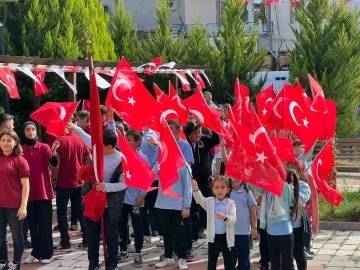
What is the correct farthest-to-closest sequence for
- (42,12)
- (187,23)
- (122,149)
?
(187,23) < (42,12) < (122,149)

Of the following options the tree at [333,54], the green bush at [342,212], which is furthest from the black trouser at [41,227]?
the tree at [333,54]

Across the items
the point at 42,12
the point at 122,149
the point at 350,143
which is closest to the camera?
the point at 122,149

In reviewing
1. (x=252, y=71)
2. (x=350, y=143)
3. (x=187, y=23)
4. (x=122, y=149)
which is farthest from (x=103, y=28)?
(x=122, y=149)

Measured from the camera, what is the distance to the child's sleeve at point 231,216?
23.5ft

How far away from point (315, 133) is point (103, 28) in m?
12.5

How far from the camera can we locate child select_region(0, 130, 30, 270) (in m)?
7.99

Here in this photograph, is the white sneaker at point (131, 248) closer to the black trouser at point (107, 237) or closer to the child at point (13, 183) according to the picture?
the black trouser at point (107, 237)

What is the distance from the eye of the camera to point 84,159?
961 centimetres

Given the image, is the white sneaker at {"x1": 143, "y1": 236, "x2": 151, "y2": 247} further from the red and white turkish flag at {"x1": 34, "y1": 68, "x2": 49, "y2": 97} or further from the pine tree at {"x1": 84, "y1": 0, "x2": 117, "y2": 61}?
the pine tree at {"x1": 84, "y1": 0, "x2": 117, "y2": 61}

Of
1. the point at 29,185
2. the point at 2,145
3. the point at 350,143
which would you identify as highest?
the point at 2,145

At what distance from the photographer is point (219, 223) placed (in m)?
7.30

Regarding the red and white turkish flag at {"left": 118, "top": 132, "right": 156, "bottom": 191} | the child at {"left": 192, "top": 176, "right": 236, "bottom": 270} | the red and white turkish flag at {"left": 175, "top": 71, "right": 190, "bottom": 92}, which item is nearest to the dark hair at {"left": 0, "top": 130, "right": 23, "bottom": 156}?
the red and white turkish flag at {"left": 118, "top": 132, "right": 156, "bottom": 191}

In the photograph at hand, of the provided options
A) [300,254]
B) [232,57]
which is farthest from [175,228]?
[232,57]

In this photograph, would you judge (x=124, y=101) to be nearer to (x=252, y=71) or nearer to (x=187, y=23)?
(x=252, y=71)
